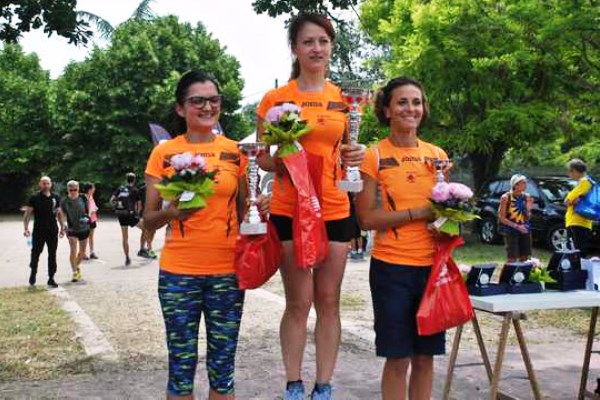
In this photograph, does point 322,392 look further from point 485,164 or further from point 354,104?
point 485,164

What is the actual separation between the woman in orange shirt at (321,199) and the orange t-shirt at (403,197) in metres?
0.22

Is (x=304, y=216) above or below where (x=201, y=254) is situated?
above

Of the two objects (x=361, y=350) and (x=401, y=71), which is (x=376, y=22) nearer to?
(x=401, y=71)

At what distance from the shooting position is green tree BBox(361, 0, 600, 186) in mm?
14305

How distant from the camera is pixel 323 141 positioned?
361 centimetres

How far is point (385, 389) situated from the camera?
11.9 ft

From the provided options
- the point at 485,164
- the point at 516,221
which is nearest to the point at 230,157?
the point at 516,221

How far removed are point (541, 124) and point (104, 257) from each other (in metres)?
10.8

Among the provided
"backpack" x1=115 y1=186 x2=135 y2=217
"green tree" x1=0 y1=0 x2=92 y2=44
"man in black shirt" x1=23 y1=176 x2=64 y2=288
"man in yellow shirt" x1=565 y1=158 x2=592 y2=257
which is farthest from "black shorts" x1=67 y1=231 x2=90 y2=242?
"man in yellow shirt" x1=565 y1=158 x2=592 y2=257

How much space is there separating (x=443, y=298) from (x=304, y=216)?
0.80 m

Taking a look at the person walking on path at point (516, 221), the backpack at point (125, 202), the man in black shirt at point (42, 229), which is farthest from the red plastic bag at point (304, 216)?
the backpack at point (125, 202)

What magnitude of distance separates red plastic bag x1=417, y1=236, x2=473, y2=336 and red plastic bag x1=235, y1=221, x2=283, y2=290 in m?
0.79

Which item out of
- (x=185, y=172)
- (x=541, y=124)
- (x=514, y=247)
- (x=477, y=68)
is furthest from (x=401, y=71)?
(x=185, y=172)

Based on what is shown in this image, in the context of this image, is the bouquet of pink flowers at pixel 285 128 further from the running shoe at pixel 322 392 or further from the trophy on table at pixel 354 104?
the running shoe at pixel 322 392
